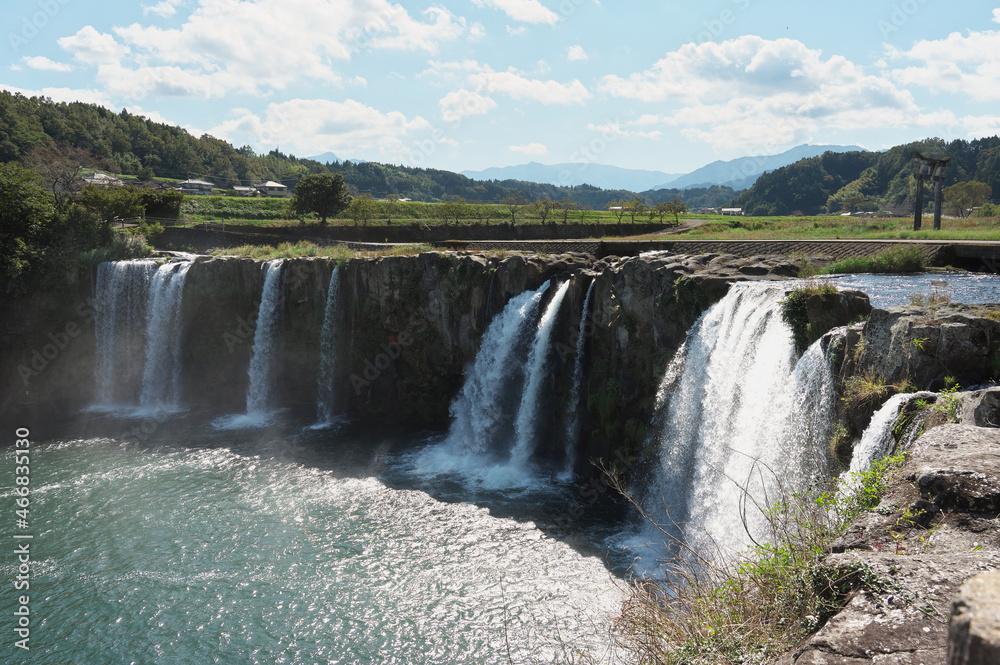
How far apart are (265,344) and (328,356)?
11.7 feet

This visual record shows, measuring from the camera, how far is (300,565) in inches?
612

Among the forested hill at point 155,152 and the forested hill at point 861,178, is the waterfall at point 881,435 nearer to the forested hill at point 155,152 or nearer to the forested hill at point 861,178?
the forested hill at point 155,152

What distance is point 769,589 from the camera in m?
6.07

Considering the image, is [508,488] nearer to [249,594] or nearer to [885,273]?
[249,594]

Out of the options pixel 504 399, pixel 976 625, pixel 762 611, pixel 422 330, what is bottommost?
pixel 504 399

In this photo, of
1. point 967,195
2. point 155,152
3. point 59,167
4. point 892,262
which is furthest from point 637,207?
point 155,152

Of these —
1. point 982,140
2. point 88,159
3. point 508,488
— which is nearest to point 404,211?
point 88,159

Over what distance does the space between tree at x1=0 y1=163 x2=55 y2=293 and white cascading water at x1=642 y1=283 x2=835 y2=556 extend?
33.5 meters

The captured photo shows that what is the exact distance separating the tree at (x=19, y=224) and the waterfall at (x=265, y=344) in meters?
13.4

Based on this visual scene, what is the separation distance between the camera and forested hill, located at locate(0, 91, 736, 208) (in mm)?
75363

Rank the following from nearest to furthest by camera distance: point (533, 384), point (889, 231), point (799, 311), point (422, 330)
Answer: point (799, 311) → point (533, 384) → point (889, 231) → point (422, 330)

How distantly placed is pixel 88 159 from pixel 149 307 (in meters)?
22.2

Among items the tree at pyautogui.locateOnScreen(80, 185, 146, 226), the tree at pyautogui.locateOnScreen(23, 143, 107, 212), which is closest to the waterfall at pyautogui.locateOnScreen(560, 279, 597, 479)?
the tree at pyautogui.locateOnScreen(23, 143, 107, 212)

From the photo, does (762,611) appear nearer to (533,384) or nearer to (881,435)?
(881,435)
